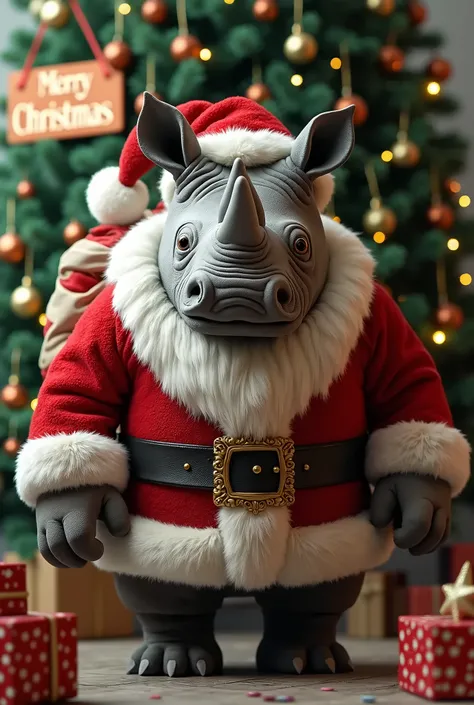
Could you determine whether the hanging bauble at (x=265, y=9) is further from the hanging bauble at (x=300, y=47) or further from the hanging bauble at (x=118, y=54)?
the hanging bauble at (x=118, y=54)

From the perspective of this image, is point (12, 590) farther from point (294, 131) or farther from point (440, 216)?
point (440, 216)

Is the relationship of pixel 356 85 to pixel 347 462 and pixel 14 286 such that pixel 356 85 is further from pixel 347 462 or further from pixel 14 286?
pixel 347 462

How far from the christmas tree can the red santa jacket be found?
823 millimetres

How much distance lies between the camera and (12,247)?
2.67m

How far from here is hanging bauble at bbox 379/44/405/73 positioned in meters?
2.65

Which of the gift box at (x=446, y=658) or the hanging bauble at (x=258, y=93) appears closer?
the gift box at (x=446, y=658)

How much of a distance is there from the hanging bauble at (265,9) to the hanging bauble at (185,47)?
0.49 ft

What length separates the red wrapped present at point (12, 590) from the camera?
4.36ft

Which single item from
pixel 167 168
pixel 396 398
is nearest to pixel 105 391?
pixel 167 168

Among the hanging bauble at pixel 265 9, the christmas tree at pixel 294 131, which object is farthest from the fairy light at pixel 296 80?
the hanging bauble at pixel 265 9

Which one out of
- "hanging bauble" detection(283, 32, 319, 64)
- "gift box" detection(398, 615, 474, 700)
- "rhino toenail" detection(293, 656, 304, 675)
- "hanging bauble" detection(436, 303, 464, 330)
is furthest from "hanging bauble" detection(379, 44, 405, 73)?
"gift box" detection(398, 615, 474, 700)

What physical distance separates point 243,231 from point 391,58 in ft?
4.32

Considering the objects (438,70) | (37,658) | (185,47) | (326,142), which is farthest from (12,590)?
(438,70)

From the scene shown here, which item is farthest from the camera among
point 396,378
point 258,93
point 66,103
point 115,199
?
point 66,103
